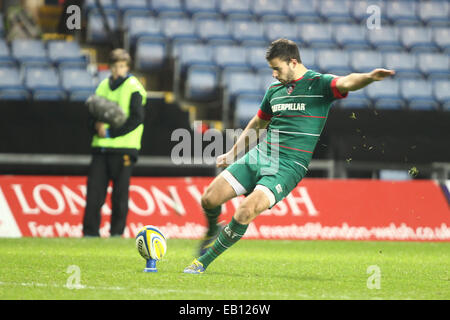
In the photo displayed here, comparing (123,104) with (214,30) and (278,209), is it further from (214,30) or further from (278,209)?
(214,30)

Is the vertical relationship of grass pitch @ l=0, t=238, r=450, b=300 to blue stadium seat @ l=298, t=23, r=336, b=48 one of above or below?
below

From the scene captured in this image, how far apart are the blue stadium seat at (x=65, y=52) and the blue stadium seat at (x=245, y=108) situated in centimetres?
309

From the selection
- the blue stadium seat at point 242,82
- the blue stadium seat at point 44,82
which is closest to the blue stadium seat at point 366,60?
the blue stadium seat at point 242,82

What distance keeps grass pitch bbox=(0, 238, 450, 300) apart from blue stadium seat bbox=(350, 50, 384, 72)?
6994mm

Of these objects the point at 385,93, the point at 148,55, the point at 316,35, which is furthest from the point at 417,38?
the point at 148,55

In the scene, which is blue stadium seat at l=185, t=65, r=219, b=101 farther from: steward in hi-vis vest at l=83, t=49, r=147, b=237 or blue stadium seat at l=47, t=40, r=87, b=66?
steward in hi-vis vest at l=83, t=49, r=147, b=237

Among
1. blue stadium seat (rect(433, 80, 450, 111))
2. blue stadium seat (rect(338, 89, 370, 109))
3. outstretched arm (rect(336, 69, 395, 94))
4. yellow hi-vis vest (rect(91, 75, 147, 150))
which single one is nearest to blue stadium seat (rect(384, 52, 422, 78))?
blue stadium seat (rect(433, 80, 450, 111))

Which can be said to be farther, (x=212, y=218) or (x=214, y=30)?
(x=214, y=30)

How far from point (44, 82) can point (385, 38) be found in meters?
8.09

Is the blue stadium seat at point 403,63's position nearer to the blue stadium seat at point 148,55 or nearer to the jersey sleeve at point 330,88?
the blue stadium seat at point 148,55

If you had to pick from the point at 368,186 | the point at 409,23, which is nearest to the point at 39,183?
the point at 368,186

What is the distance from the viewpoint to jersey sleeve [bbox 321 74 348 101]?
6.51 metres

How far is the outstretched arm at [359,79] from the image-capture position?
5.86m

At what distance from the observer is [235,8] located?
1820 centimetres
